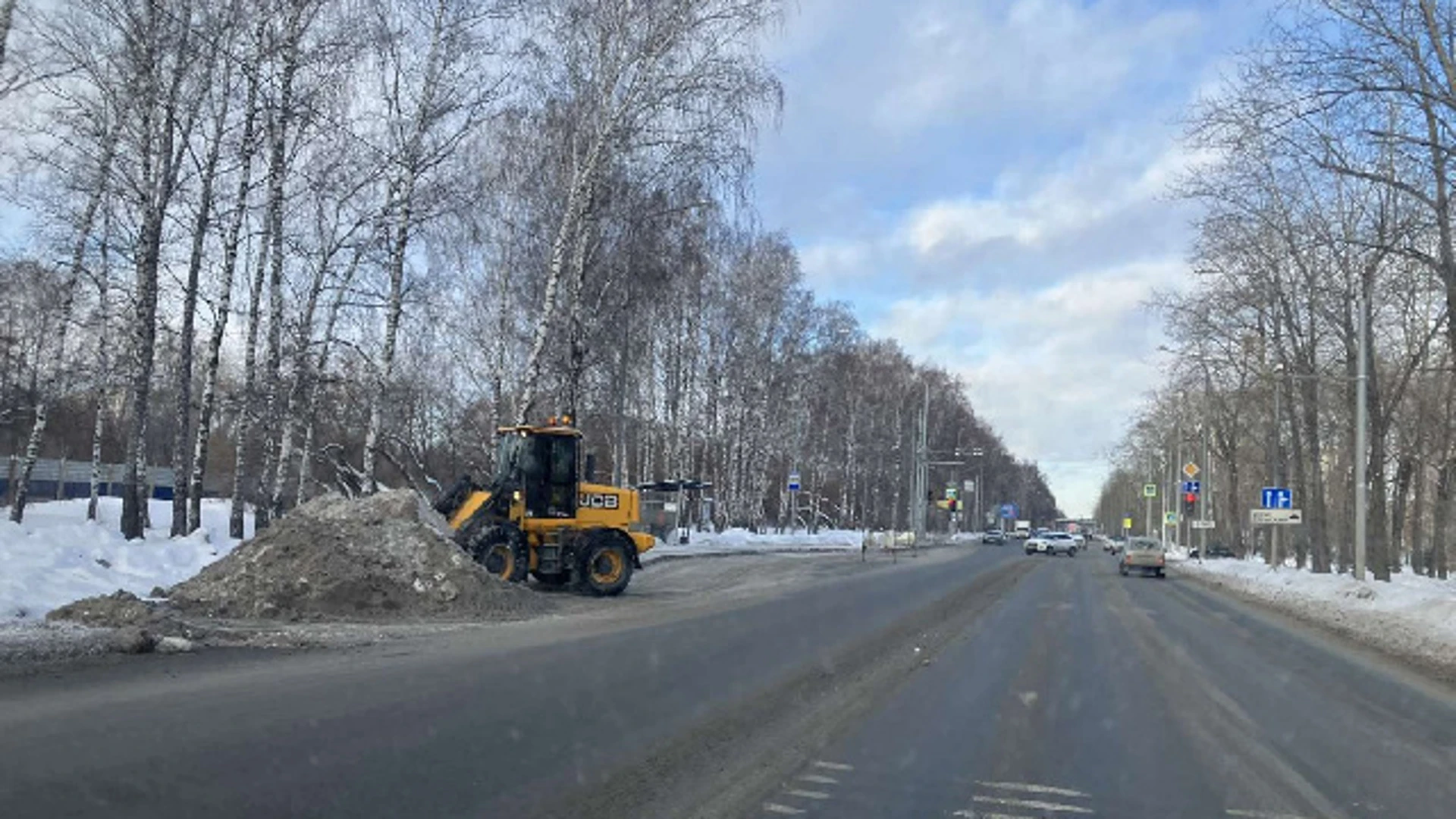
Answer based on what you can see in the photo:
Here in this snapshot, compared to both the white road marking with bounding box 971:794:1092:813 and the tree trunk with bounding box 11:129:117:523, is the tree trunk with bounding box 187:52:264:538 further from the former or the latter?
the white road marking with bounding box 971:794:1092:813

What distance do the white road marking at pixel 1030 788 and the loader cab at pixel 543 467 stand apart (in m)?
16.0

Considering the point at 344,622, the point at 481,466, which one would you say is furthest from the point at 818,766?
the point at 481,466

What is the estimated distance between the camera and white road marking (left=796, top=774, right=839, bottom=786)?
7.62m

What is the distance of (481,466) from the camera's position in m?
35.3

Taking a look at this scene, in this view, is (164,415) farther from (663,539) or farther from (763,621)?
(763,621)

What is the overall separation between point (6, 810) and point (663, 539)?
42.8 m

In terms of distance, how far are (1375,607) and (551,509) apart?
17608mm

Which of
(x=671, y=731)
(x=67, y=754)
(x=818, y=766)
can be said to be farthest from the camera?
(x=671, y=731)

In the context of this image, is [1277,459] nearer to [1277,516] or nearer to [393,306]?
[1277,516]

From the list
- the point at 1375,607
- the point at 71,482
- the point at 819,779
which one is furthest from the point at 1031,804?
the point at 71,482

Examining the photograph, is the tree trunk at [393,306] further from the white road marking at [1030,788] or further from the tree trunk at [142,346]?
the white road marking at [1030,788]

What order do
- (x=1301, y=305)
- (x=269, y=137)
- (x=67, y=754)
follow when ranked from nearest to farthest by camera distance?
(x=67, y=754)
(x=269, y=137)
(x=1301, y=305)

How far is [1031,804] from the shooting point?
7223 millimetres

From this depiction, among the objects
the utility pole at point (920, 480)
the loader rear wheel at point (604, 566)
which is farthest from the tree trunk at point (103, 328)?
the utility pole at point (920, 480)
